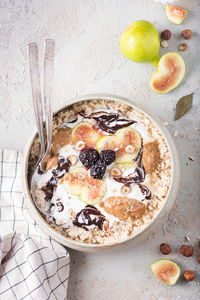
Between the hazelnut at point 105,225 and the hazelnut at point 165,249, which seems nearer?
the hazelnut at point 105,225

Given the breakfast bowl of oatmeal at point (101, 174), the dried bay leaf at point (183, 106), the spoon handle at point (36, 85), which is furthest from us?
the dried bay leaf at point (183, 106)

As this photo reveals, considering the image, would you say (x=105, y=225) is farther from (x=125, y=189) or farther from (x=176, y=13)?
(x=176, y=13)

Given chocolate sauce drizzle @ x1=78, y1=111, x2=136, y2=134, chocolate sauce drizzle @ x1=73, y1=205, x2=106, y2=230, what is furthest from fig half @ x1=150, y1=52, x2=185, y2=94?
chocolate sauce drizzle @ x1=73, y1=205, x2=106, y2=230

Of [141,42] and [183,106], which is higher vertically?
[141,42]

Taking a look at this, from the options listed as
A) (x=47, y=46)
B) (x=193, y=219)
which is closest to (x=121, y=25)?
(x=47, y=46)

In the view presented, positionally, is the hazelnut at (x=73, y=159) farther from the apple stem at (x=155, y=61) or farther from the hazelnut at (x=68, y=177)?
the apple stem at (x=155, y=61)

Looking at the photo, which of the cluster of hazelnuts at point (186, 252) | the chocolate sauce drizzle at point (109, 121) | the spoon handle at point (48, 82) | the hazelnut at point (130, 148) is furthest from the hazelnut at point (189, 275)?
the spoon handle at point (48, 82)

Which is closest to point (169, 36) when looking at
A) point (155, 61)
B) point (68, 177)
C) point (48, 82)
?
point (155, 61)
